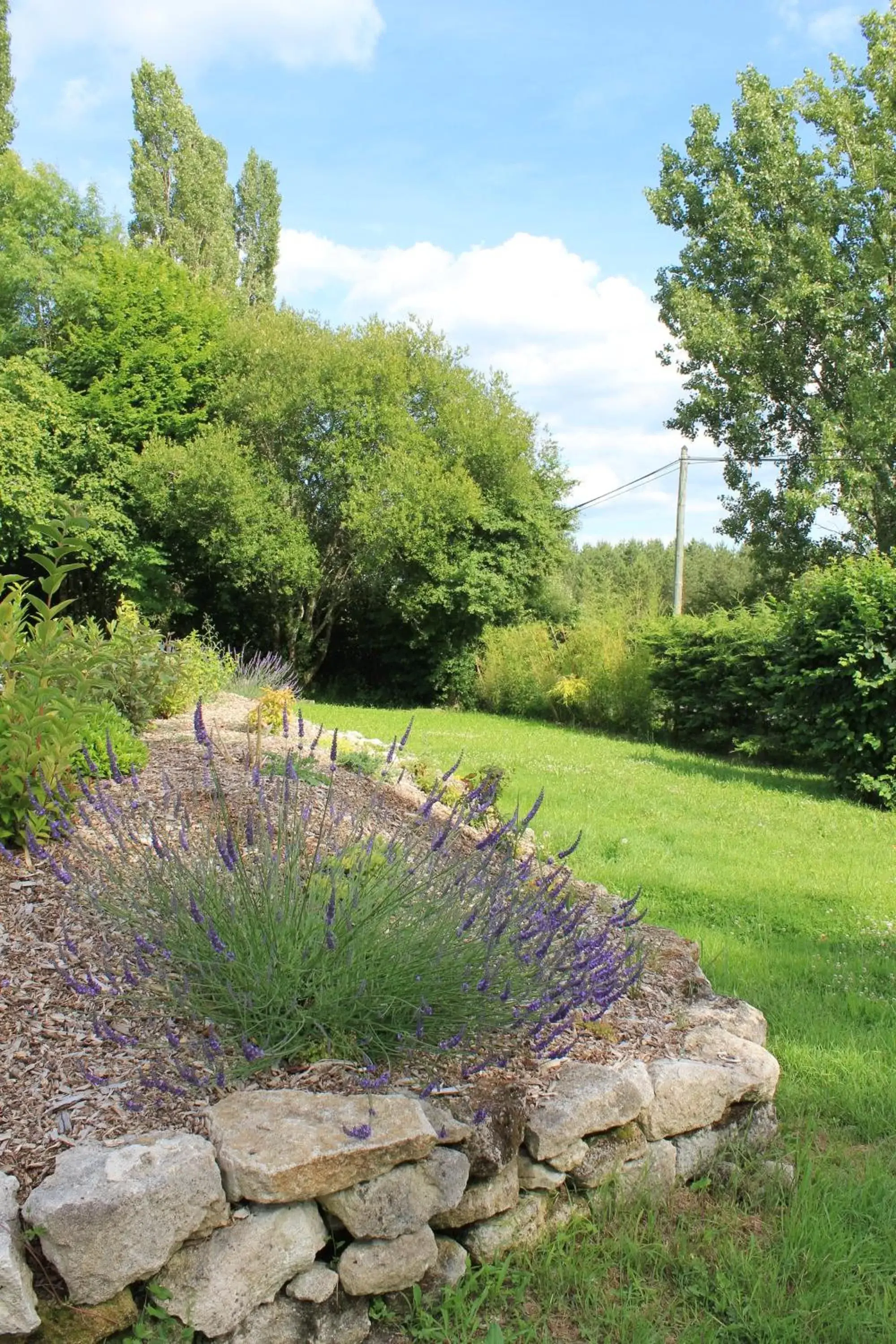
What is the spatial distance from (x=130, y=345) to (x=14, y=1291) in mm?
19376

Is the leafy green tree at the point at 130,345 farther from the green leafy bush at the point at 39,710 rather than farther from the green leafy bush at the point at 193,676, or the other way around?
the green leafy bush at the point at 39,710

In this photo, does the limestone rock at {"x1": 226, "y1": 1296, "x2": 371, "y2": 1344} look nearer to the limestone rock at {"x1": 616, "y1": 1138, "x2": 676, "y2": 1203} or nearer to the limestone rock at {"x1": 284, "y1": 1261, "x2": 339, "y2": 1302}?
the limestone rock at {"x1": 284, "y1": 1261, "x2": 339, "y2": 1302}

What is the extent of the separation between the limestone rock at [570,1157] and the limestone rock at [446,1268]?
Answer: 0.32 meters

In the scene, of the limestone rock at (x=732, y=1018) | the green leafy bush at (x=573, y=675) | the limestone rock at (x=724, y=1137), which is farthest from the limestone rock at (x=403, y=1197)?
the green leafy bush at (x=573, y=675)

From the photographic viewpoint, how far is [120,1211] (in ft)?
6.15

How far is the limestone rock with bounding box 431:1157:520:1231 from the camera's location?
229cm

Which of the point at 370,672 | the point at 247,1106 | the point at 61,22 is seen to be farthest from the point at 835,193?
the point at 247,1106

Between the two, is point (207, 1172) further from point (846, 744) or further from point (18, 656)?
point (846, 744)

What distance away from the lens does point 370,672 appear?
21.4 m

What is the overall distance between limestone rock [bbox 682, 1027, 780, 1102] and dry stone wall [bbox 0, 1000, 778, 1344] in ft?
0.82

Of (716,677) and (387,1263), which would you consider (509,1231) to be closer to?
(387,1263)

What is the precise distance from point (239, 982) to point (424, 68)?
5.93 metres

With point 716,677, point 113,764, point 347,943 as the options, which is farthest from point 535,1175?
point 716,677

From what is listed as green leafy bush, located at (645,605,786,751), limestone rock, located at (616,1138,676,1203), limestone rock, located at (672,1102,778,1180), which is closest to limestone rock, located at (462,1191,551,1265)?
limestone rock, located at (616,1138,676,1203)
